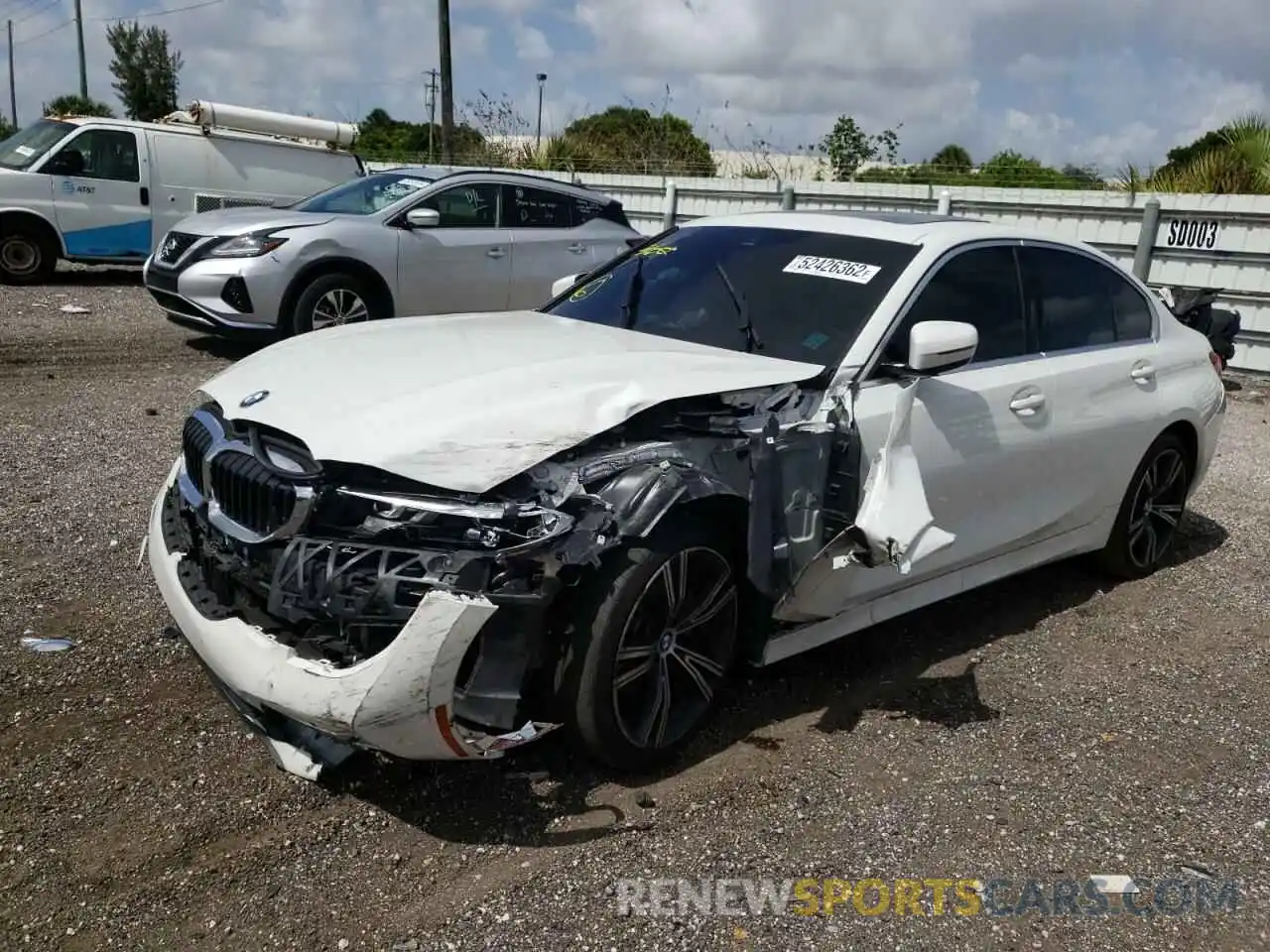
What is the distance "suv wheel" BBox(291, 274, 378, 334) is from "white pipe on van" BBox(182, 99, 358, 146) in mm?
6060

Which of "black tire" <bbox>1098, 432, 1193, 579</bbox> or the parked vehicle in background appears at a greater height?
the parked vehicle in background

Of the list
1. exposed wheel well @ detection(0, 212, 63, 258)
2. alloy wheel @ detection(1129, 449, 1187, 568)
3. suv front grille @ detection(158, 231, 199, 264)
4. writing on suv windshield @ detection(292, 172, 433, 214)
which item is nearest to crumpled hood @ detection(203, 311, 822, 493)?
alloy wheel @ detection(1129, 449, 1187, 568)

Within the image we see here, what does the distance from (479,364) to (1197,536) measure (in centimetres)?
472

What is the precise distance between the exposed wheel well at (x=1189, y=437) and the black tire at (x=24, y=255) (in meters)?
12.4

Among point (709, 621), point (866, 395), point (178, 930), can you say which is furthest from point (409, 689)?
point (866, 395)

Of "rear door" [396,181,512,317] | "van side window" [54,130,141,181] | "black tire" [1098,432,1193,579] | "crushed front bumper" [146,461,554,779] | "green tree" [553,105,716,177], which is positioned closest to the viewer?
"crushed front bumper" [146,461,554,779]

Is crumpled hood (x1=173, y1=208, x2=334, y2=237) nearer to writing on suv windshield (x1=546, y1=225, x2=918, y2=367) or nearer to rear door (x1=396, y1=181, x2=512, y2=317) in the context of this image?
rear door (x1=396, y1=181, x2=512, y2=317)

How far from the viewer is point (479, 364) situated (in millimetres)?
3502

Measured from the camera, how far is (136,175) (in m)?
13.2

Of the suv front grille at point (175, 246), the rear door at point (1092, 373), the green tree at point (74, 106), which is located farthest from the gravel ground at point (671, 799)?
the green tree at point (74, 106)

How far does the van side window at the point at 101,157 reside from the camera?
12.7m

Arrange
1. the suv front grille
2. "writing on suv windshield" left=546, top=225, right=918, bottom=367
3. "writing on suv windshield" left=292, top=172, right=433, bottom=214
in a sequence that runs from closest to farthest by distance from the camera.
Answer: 1. "writing on suv windshield" left=546, top=225, right=918, bottom=367
2. the suv front grille
3. "writing on suv windshield" left=292, top=172, right=433, bottom=214

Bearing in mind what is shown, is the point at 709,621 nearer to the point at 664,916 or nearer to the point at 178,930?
the point at 664,916

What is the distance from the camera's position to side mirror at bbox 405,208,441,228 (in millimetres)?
9359
